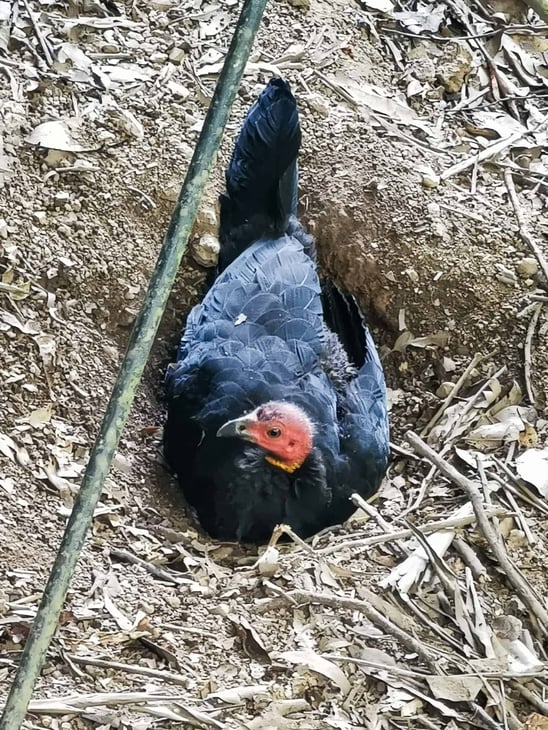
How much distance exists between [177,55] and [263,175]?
2.82 feet

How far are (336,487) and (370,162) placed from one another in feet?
4.22

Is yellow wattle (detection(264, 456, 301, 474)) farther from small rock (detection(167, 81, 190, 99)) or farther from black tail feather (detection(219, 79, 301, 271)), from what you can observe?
small rock (detection(167, 81, 190, 99))

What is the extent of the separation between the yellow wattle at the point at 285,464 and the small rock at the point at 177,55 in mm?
1709

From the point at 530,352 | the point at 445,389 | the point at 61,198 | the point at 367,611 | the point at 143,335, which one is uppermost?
the point at 143,335

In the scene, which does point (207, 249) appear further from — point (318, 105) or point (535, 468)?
point (535, 468)

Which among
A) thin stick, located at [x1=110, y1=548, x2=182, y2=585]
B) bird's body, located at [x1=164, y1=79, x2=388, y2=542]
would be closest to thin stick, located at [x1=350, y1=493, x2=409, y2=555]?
bird's body, located at [x1=164, y1=79, x2=388, y2=542]

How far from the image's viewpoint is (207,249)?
3.29 metres

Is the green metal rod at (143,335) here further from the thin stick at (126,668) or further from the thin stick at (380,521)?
the thin stick at (380,521)

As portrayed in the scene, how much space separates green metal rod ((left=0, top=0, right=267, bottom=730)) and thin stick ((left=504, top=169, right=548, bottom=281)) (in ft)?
7.25

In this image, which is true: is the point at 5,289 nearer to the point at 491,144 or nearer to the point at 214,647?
the point at 214,647

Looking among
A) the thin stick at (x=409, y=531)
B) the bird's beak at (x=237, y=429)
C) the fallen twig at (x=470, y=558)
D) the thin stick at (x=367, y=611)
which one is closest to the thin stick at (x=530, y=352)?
the thin stick at (x=409, y=531)

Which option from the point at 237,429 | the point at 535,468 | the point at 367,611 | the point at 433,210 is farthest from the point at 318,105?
the point at 367,611

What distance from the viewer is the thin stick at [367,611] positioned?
204cm

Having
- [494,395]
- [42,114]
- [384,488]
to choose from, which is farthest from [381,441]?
[42,114]
